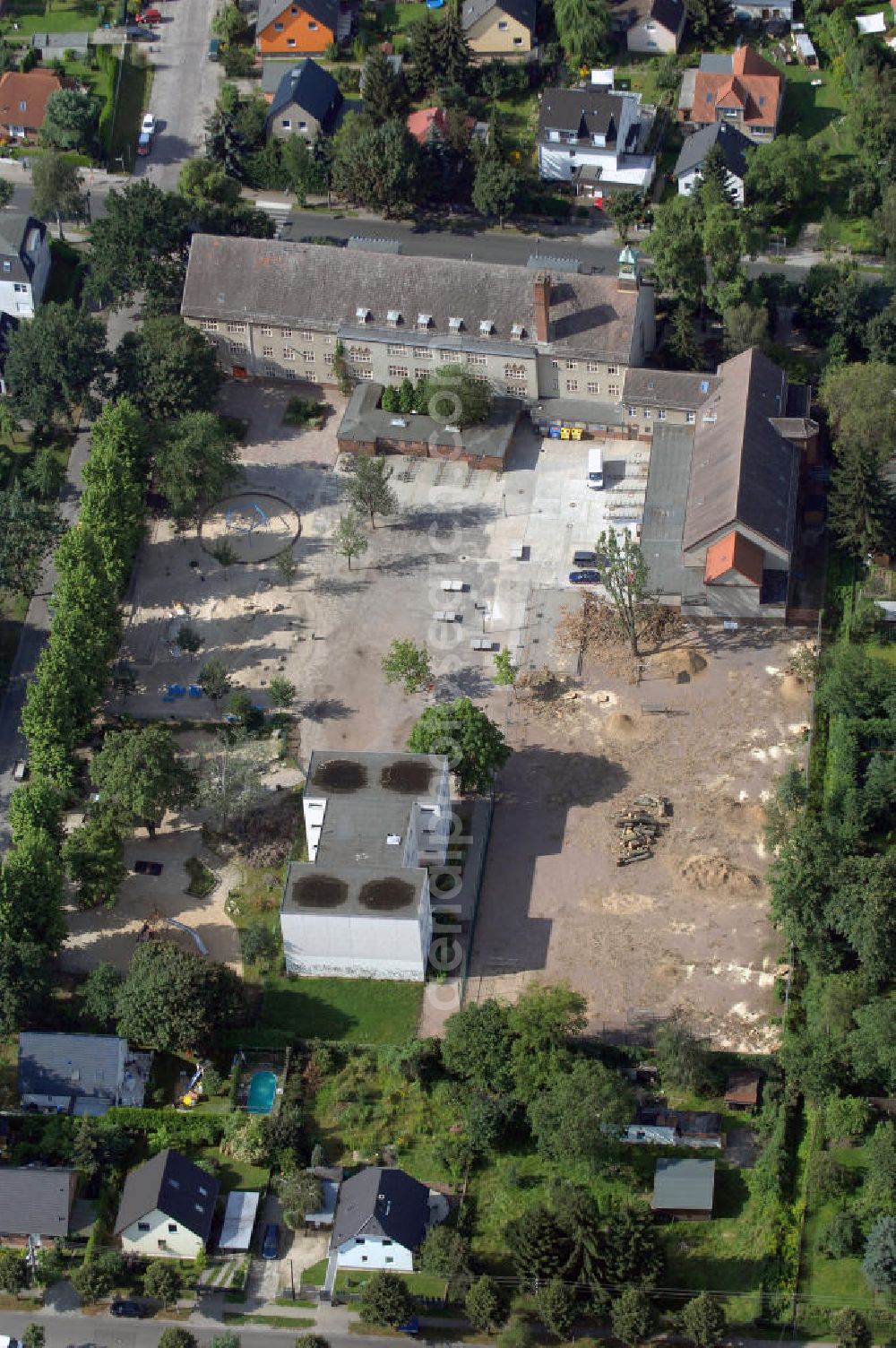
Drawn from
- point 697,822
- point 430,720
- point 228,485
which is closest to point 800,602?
point 697,822

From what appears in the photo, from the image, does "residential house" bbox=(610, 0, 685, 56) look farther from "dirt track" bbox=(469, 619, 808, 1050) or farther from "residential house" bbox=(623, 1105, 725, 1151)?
"residential house" bbox=(623, 1105, 725, 1151)

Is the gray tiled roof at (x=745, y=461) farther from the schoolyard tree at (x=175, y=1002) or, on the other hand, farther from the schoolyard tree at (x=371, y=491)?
the schoolyard tree at (x=175, y=1002)

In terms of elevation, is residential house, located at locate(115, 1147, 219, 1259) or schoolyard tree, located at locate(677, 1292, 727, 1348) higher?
schoolyard tree, located at locate(677, 1292, 727, 1348)

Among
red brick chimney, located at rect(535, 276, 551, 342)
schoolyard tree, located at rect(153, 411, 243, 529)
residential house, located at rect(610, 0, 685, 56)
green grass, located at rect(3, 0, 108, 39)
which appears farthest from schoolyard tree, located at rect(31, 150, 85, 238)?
residential house, located at rect(610, 0, 685, 56)

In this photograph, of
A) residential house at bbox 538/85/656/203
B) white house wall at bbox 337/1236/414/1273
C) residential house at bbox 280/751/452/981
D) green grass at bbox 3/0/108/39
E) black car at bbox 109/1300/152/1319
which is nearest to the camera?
white house wall at bbox 337/1236/414/1273

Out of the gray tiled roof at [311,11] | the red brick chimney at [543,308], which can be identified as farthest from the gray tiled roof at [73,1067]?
the gray tiled roof at [311,11]

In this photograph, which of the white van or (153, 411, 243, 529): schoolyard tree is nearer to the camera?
(153, 411, 243, 529): schoolyard tree

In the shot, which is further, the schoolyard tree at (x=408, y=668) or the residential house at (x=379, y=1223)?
the schoolyard tree at (x=408, y=668)
